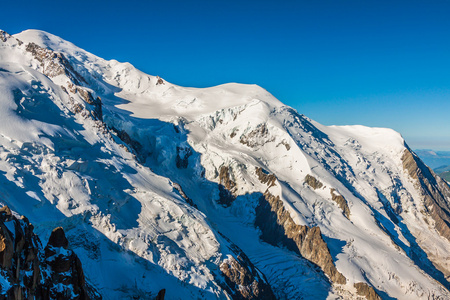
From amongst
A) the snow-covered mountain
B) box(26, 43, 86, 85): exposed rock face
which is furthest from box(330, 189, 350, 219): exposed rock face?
box(26, 43, 86, 85): exposed rock face

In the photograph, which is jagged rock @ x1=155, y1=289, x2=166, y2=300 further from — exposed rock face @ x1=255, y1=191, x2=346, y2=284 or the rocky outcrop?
exposed rock face @ x1=255, y1=191, x2=346, y2=284

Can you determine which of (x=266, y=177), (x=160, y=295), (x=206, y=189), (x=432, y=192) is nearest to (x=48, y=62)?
(x=206, y=189)

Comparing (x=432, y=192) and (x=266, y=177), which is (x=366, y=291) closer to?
(x=266, y=177)

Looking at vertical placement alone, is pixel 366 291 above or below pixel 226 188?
below

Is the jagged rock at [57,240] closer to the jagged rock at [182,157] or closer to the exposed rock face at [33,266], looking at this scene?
the exposed rock face at [33,266]

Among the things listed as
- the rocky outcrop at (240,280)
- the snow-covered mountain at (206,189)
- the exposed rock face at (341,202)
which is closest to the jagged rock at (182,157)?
the snow-covered mountain at (206,189)

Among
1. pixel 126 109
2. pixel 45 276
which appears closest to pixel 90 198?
pixel 45 276
